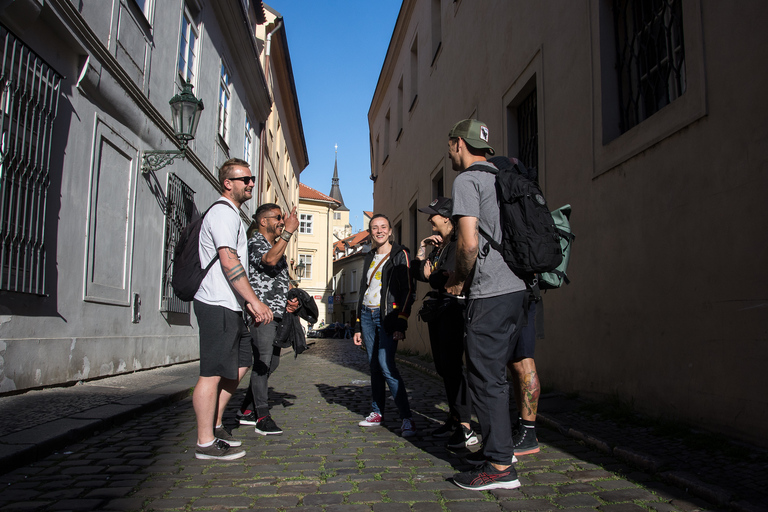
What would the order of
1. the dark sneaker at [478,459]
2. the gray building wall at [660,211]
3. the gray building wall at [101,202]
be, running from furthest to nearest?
1. the gray building wall at [101,202]
2. the gray building wall at [660,211]
3. the dark sneaker at [478,459]

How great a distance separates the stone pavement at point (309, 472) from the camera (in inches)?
112

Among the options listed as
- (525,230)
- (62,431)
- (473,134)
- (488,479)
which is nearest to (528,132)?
(473,134)

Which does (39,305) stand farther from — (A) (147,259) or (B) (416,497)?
(B) (416,497)

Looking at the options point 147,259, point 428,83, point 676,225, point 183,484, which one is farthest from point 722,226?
point 428,83

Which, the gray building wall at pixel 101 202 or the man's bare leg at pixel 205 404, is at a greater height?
the gray building wall at pixel 101 202

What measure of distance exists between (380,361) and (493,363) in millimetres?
1700

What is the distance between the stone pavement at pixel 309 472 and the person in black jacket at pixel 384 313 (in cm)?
25

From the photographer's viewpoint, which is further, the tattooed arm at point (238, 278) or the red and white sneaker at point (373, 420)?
the red and white sneaker at point (373, 420)

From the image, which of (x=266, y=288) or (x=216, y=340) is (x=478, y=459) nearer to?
(x=216, y=340)

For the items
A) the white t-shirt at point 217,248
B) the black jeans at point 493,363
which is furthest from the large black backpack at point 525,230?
the white t-shirt at point 217,248

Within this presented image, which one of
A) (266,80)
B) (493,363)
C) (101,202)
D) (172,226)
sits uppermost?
(266,80)

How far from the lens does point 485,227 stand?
3.23 metres

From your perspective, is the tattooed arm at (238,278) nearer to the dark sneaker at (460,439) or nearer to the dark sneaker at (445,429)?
the dark sneaker at (460,439)

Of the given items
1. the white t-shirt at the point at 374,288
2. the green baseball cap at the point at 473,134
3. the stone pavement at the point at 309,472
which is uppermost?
the green baseball cap at the point at 473,134
